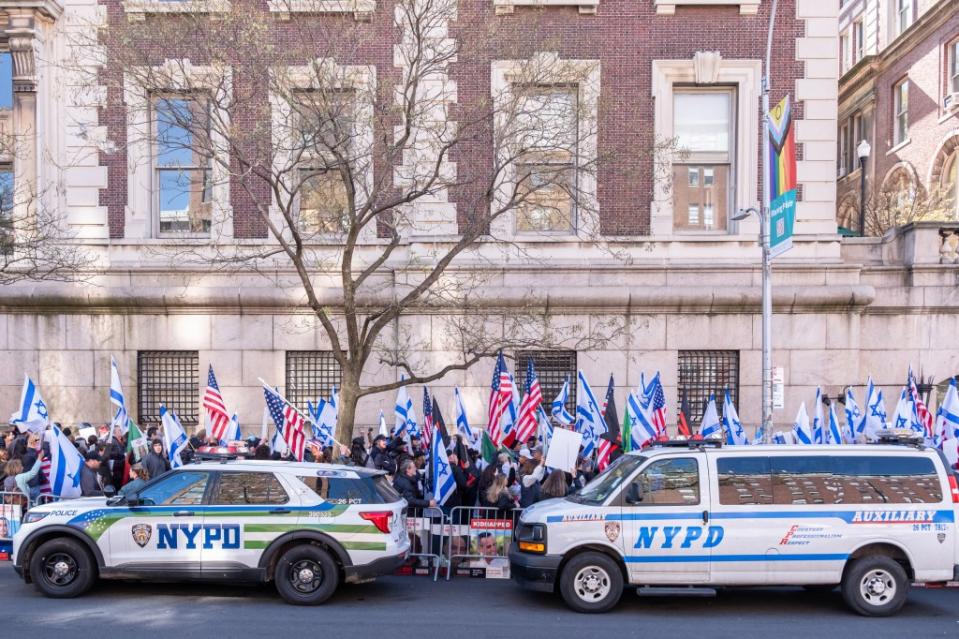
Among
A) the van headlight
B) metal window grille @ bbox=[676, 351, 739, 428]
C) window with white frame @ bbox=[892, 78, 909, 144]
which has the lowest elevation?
the van headlight

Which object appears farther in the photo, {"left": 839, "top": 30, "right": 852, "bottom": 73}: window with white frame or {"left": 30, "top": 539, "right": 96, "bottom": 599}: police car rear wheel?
{"left": 839, "top": 30, "right": 852, "bottom": 73}: window with white frame

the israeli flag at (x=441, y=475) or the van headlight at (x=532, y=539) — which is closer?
the van headlight at (x=532, y=539)

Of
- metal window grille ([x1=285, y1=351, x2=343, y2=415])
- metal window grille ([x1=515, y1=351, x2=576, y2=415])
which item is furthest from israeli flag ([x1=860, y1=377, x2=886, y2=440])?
metal window grille ([x1=285, y1=351, x2=343, y2=415])

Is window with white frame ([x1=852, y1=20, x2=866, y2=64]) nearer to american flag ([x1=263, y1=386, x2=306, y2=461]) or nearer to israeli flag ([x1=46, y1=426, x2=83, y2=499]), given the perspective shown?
american flag ([x1=263, y1=386, x2=306, y2=461])

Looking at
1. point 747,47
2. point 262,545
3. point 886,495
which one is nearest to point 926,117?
point 747,47

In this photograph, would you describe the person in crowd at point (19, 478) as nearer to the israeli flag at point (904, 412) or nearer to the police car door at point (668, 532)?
the police car door at point (668, 532)

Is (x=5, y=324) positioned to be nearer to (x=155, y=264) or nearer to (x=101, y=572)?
(x=155, y=264)

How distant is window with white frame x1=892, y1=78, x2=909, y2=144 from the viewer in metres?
29.8

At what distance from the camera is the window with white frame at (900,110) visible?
29844mm

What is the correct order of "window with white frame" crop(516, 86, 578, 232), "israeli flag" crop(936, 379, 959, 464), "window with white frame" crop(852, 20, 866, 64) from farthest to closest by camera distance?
"window with white frame" crop(852, 20, 866, 64) < "window with white frame" crop(516, 86, 578, 232) < "israeli flag" crop(936, 379, 959, 464)

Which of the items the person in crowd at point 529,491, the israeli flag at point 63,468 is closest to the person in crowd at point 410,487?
the person in crowd at point 529,491

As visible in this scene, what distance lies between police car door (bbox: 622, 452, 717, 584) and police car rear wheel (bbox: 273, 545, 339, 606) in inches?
132

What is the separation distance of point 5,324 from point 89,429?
14.7 feet

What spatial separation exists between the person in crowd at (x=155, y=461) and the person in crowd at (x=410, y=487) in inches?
152
